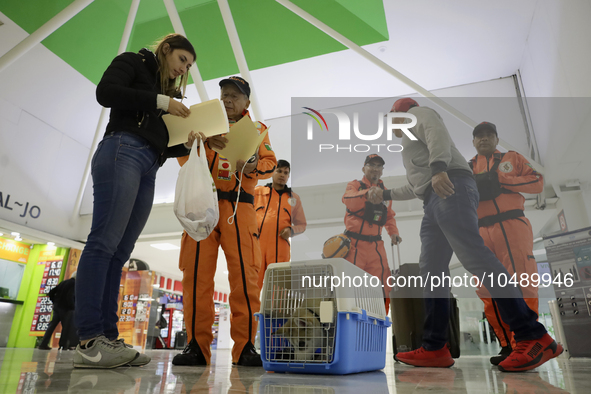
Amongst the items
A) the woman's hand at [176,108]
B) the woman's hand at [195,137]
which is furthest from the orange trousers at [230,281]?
the woman's hand at [176,108]

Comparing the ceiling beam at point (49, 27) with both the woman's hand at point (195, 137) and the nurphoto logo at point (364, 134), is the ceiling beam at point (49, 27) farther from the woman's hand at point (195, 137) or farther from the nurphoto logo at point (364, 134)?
the woman's hand at point (195, 137)

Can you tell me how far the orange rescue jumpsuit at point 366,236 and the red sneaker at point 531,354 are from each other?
1.59 m

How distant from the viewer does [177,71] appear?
1671mm

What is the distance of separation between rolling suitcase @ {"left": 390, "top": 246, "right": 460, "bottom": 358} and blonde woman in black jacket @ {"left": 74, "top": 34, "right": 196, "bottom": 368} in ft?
6.47

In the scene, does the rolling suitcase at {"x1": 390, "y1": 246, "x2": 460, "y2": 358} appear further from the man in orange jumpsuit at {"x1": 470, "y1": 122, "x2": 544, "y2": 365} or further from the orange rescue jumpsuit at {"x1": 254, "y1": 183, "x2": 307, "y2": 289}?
the orange rescue jumpsuit at {"x1": 254, "y1": 183, "x2": 307, "y2": 289}

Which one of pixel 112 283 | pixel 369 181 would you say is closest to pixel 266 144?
pixel 112 283

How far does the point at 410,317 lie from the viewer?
2.81 m

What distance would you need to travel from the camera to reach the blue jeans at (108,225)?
4.30ft

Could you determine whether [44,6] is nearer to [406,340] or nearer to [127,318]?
[406,340]

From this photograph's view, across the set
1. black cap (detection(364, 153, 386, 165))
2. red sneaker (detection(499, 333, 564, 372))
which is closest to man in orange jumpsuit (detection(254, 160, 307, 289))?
black cap (detection(364, 153, 386, 165))

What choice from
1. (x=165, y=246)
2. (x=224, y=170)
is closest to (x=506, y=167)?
(x=224, y=170)

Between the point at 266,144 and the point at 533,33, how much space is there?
15.3 ft

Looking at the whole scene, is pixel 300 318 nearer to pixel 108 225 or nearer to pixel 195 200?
pixel 195 200

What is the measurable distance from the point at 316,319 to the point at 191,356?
0.65 m
